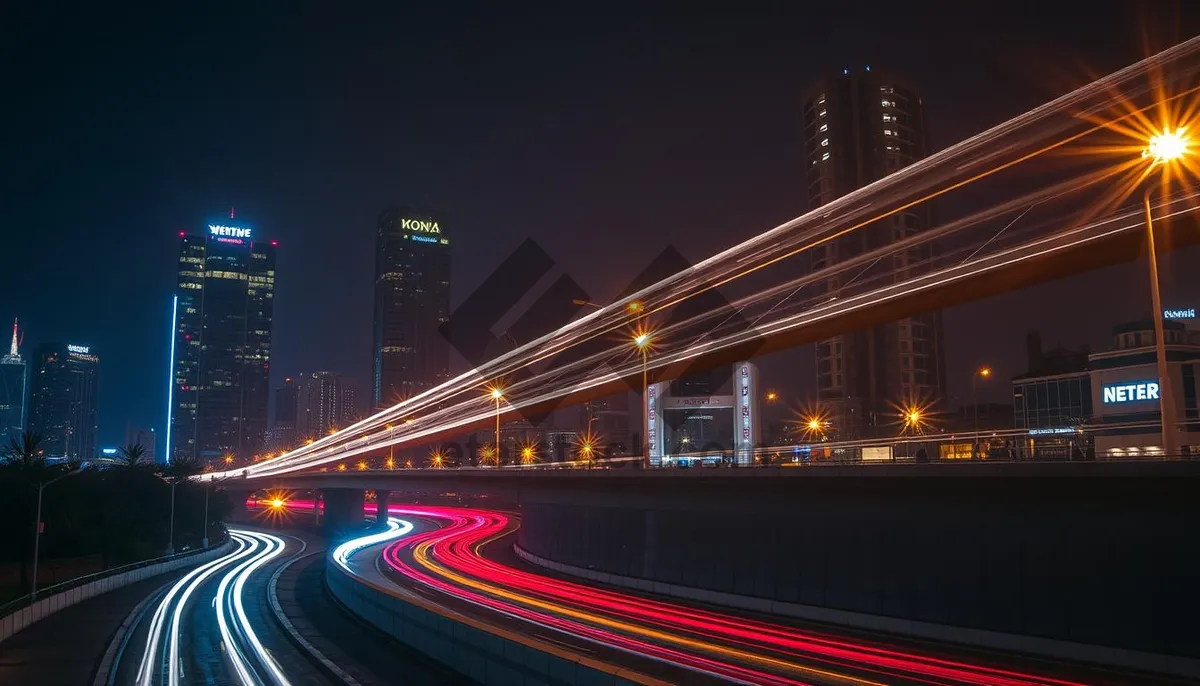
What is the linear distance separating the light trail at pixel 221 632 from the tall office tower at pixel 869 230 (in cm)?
9481

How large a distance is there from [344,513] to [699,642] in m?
79.6

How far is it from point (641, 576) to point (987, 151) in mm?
23612

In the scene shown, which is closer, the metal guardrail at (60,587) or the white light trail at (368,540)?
the metal guardrail at (60,587)

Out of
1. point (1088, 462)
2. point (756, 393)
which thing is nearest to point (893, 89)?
point (756, 393)

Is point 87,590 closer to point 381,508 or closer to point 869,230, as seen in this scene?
point 381,508

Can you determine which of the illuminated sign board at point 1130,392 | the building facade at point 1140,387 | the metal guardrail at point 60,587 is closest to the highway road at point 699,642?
the metal guardrail at point 60,587

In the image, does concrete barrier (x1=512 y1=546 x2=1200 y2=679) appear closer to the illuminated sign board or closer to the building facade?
the building facade

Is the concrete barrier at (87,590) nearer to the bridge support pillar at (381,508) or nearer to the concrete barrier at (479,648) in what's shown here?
the concrete barrier at (479,648)

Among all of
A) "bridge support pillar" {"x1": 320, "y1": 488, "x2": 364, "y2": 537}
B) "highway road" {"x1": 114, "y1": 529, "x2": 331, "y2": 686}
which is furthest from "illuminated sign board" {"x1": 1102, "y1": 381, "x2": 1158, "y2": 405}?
"bridge support pillar" {"x1": 320, "y1": 488, "x2": 364, "y2": 537}

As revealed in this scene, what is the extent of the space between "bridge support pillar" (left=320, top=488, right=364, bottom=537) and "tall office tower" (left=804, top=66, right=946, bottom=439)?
2713 inches

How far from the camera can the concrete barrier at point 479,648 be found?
55.1ft

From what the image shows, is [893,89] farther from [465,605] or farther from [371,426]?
[465,605]

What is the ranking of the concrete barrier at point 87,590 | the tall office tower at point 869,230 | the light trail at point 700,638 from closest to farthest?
the light trail at point 700,638, the concrete barrier at point 87,590, the tall office tower at point 869,230

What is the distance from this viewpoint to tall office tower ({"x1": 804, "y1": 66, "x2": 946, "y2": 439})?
132500 millimetres
